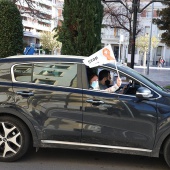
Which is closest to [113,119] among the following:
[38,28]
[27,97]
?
[27,97]

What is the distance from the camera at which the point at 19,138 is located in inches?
174

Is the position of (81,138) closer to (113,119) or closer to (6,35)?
(113,119)

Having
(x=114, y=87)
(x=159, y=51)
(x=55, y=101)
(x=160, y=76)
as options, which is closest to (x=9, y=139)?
(x=55, y=101)

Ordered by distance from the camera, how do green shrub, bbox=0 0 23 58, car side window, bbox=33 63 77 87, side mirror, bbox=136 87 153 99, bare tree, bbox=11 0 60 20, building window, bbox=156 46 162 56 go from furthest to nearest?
building window, bbox=156 46 162 56, bare tree, bbox=11 0 60 20, green shrub, bbox=0 0 23 58, car side window, bbox=33 63 77 87, side mirror, bbox=136 87 153 99

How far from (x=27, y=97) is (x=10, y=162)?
110cm

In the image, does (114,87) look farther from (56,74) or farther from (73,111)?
(56,74)

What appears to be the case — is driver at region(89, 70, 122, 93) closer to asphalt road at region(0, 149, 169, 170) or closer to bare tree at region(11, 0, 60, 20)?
asphalt road at region(0, 149, 169, 170)

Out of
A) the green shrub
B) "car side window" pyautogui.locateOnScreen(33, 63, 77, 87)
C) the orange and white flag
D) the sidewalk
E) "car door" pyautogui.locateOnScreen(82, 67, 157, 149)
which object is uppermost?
the green shrub

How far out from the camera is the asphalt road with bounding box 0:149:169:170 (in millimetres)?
4367

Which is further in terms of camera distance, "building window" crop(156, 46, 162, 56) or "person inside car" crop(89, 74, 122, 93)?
"building window" crop(156, 46, 162, 56)

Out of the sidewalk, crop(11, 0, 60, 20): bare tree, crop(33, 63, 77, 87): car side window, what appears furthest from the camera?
crop(11, 0, 60, 20): bare tree

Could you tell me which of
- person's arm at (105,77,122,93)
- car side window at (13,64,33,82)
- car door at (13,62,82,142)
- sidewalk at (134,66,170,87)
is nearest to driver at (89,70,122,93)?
person's arm at (105,77,122,93)

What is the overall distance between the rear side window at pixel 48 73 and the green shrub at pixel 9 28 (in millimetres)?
5117

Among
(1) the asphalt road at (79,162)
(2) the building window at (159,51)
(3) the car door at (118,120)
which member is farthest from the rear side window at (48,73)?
(2) the building window at (159,51)
